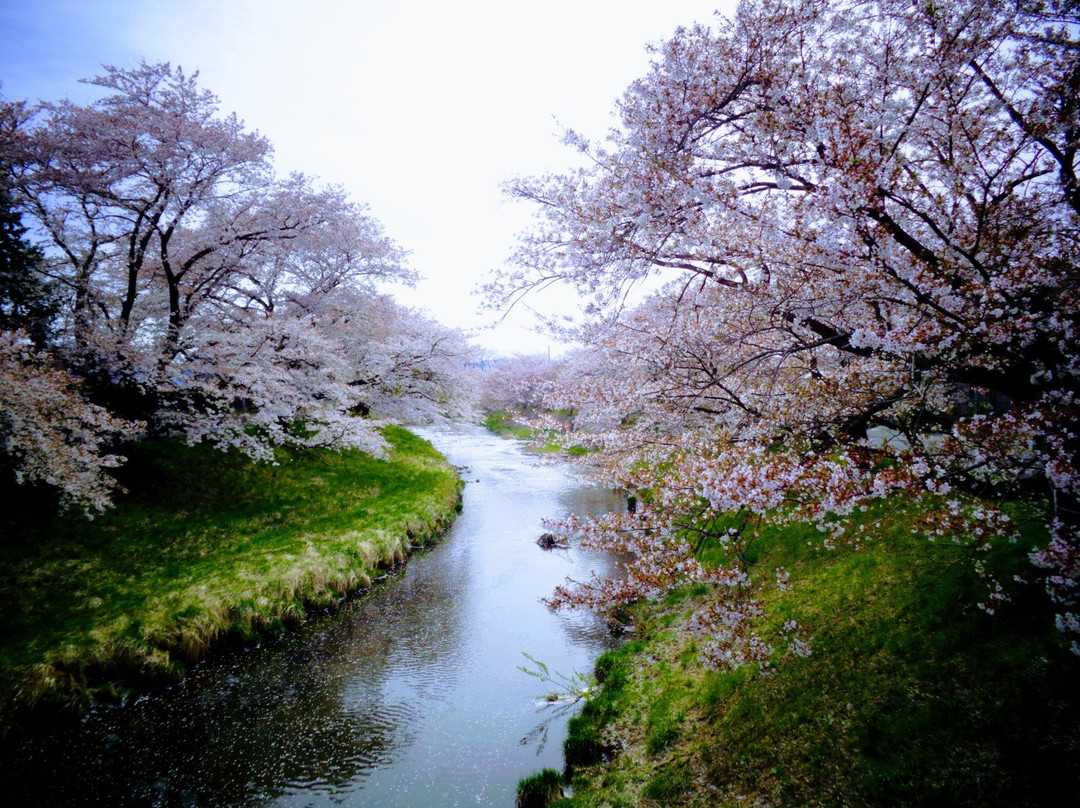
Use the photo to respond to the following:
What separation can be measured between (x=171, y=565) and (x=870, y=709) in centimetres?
1161

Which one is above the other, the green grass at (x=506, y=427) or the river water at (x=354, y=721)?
the green grass at (x=506, y=427)

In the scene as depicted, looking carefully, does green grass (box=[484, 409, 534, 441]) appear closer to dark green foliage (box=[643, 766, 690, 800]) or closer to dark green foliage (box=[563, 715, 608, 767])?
dark green foliage (box=[563, 715, 608, 767])

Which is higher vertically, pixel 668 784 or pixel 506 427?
pixel 506 427

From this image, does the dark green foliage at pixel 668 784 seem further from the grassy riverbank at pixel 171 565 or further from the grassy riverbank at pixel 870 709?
the grassy riverbank at pixel 171 565

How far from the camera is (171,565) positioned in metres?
9.30

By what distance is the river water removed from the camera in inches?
224

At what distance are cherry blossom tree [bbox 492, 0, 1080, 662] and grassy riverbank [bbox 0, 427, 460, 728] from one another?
688 centimetres

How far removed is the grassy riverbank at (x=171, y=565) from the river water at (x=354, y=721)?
51 cm

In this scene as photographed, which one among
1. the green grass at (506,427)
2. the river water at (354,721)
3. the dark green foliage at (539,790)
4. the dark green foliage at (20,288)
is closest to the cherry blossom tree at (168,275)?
Answer: the dark green foliage at (20,288)

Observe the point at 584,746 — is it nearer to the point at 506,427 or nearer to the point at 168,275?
the point at 168,275

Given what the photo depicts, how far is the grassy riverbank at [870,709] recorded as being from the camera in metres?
3.47

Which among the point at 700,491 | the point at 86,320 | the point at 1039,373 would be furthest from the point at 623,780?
the point at 86,320

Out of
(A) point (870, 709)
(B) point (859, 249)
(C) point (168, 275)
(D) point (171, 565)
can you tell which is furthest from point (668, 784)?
(C) point (168, 275)

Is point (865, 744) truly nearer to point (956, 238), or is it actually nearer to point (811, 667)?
point (811, 667)
